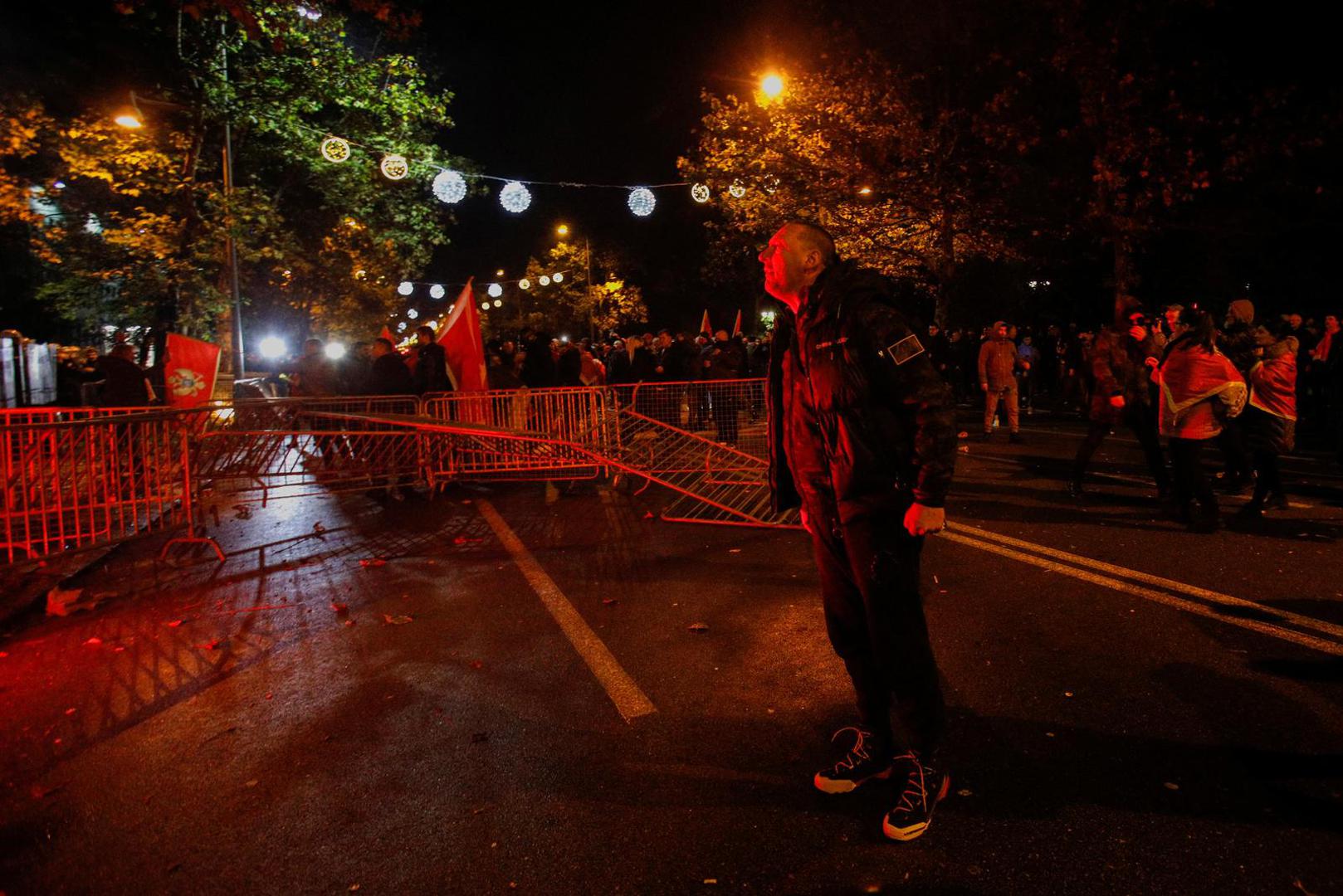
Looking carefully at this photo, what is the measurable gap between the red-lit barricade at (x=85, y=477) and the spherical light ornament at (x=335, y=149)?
1036cm

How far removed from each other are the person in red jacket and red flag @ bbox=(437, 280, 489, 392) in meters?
8.14

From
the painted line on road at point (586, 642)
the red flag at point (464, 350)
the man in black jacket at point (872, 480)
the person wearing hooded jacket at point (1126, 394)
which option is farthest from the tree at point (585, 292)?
the man in black jacket at point (872, 480)

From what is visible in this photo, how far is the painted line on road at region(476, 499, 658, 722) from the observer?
158 inches

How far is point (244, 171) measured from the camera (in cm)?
2239

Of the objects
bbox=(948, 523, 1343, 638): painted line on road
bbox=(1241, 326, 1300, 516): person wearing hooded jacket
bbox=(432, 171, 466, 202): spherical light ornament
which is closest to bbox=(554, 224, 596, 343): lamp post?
bbox=(432, 171, 466, 202): spherical light ornament

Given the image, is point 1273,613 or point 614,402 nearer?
point 1273,613

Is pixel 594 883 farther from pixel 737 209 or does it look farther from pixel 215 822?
pixel 737 209

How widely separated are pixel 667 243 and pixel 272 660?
49.1 meters

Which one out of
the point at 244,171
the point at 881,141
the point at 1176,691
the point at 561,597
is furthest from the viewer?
the point at 244,171

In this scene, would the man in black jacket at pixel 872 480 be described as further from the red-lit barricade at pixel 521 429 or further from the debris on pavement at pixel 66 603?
the red-lit barricade at pixel 521 429

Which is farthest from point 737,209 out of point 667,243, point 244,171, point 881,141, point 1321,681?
point 667,243

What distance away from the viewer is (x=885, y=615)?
9.47ft

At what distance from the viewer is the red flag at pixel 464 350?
11.4 metres

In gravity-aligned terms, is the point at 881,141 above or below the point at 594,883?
above
